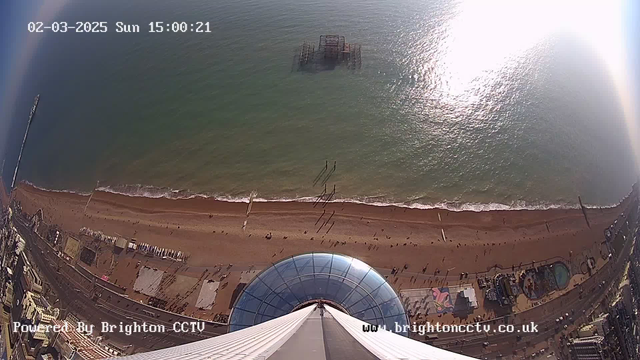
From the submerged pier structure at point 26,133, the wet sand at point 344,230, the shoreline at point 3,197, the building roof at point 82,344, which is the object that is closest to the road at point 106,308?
the building roof at point 82,344

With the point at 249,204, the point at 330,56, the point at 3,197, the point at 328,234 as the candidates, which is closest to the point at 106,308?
the point at 249,204

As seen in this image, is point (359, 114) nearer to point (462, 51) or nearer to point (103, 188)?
point (462, 51)

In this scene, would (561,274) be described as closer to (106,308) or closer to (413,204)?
(413,204)

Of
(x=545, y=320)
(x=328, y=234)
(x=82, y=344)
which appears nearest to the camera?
(x=545, y=320)

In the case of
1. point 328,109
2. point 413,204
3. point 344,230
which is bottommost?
point 344,230

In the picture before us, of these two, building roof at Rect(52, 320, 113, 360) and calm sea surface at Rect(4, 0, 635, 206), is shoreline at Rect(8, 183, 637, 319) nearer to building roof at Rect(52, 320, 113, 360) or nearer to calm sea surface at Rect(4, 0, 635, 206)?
calm sea surface at Rect(4, 0, 635, 206)
